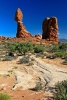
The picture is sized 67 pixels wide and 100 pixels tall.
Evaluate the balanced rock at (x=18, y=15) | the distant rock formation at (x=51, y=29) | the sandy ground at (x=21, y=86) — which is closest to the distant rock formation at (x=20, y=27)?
the balanced rock at (x=18, y=15)

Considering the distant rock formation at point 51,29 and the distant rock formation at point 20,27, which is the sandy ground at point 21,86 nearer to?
the distant rock formation at point 51,29

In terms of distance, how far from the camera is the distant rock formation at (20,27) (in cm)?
5014

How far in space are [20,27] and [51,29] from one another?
896cm

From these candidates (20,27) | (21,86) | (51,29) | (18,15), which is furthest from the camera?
(18,15)

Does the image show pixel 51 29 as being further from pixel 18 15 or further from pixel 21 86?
pixel 21 86

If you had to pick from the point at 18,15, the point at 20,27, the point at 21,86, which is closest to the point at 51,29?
the point at 20,27

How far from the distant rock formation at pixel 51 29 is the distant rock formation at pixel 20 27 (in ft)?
17.4

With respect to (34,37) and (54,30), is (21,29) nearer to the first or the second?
(34,37)

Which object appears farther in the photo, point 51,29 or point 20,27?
point 20,27

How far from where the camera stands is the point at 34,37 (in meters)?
49.1

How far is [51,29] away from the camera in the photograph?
157 ft

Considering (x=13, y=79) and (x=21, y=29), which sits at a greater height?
(x=21, y=29)

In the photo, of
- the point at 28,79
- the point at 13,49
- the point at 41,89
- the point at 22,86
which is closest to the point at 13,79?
the point at 28,79

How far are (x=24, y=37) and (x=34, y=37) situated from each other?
105 inches
